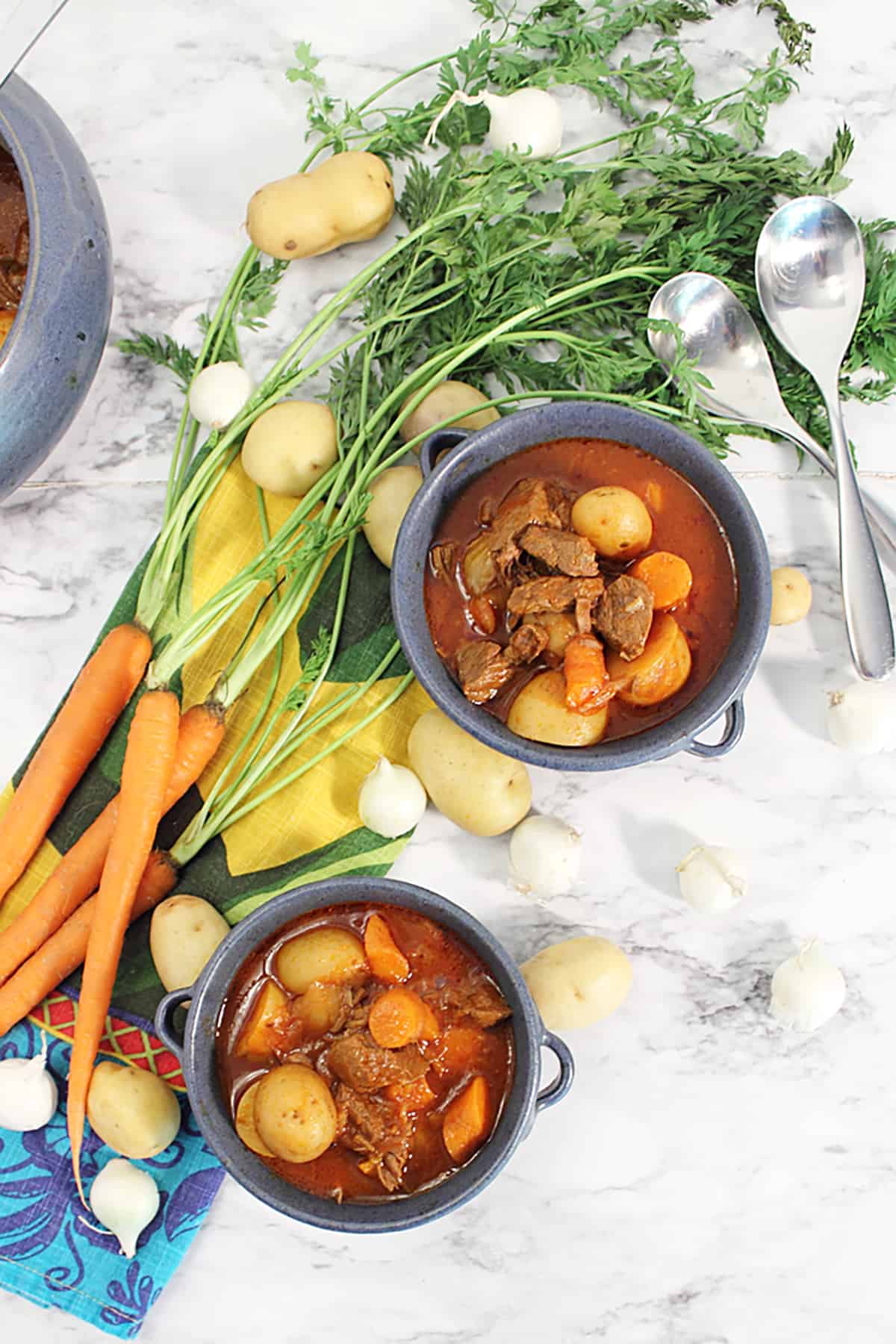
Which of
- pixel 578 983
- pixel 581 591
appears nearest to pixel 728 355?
pixel 581 591

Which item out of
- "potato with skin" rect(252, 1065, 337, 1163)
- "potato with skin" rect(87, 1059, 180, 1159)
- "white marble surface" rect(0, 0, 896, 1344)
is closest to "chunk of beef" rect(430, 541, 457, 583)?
"white marble surface" rect(0, 0, 896, 1344)

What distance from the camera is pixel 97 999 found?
1941mm

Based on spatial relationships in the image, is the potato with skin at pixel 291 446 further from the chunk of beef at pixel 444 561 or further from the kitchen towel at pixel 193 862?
the chunk of beef at pixel 444 561

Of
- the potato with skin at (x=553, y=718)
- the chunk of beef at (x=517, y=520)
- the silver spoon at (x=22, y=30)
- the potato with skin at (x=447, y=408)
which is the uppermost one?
the silver spoon at (x=22, y=30)

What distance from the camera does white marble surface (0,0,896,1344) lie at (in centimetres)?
199

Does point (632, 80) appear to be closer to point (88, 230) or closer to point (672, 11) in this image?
point (672, 11)

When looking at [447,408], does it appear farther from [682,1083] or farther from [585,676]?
[682,1083]

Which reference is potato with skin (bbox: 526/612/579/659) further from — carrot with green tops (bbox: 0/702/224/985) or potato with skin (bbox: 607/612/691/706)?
carrot with green tops (bbox: 0/702/224/985)

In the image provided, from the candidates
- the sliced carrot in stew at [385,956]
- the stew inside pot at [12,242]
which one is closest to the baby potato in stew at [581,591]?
the sliced carrot in stew at [385,956]

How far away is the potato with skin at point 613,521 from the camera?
5.76ft

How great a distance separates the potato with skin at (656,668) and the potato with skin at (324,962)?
0.52 m

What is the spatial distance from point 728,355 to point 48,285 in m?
1.04

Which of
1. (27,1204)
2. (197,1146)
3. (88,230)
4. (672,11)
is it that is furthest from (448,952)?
(672,11)

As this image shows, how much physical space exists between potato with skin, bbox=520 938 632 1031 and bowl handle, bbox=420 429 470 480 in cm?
76
